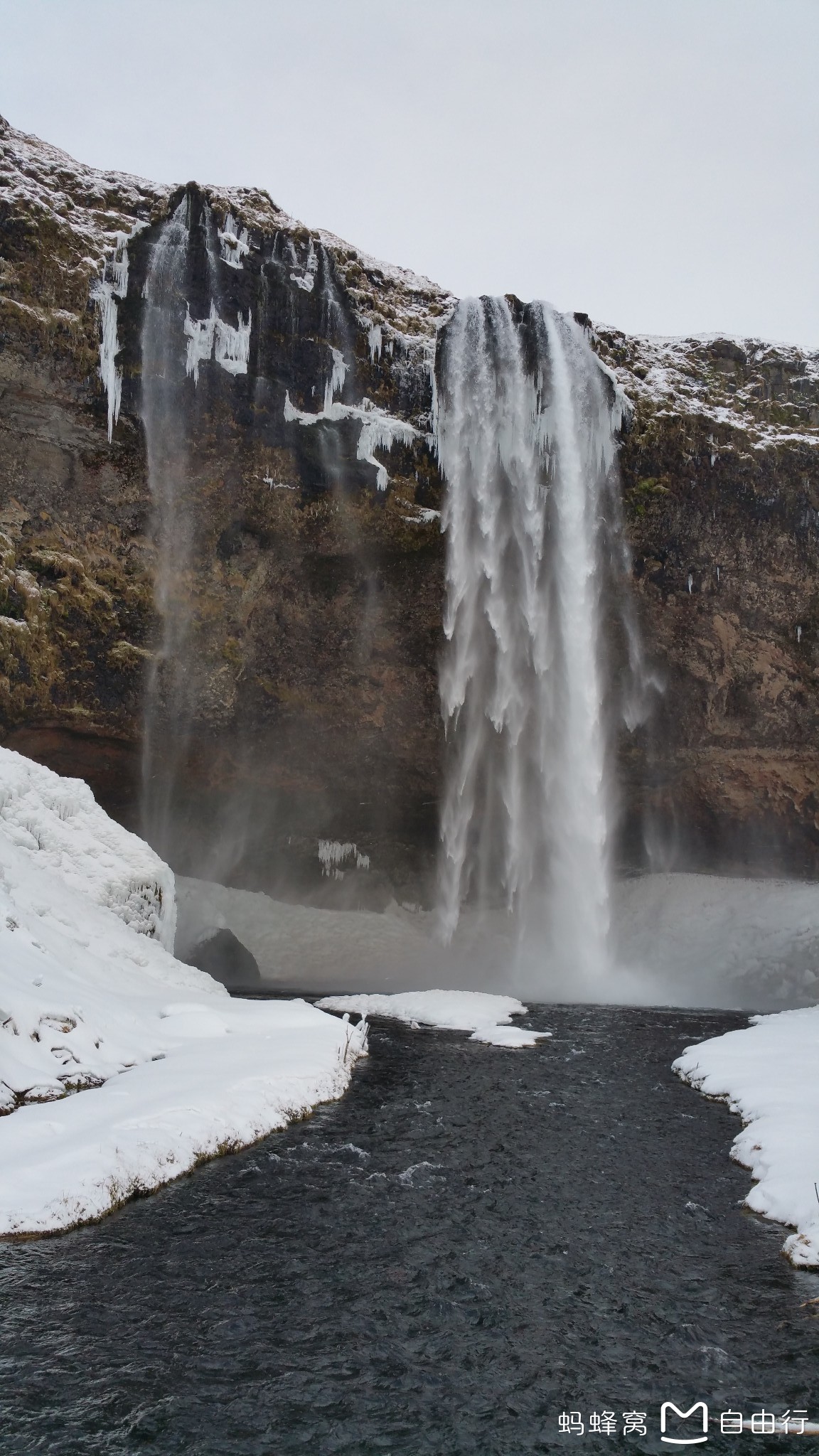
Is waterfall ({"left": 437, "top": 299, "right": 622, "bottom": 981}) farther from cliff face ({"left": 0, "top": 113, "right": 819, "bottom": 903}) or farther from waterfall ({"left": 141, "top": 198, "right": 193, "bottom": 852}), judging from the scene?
waterfall ({"left": 141, "top": 198, "right": 193, "bottom": 852})

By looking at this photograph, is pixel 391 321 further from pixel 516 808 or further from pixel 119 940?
pixel 119 940

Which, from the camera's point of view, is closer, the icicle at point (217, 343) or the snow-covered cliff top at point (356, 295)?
the snow-covered cliff top at point (356, 295)

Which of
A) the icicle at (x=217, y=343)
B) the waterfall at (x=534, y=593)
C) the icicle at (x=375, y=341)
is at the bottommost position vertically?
the waterfall at (x=534, y=593)

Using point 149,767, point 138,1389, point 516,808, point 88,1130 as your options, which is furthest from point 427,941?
point 138,1389

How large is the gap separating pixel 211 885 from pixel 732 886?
2081 cm

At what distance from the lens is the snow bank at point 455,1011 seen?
60.3ft

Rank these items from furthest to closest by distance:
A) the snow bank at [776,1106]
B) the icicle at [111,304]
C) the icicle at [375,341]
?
the icicle at [375,341] < the icicle at [111,304] < the snow bank at [776,1106]

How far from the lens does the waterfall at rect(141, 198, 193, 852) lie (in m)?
27.0

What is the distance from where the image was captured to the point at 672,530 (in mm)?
31516

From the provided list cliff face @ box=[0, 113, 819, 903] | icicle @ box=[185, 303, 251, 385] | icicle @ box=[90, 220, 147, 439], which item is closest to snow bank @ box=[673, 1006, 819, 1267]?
cliff face @ box=[0, 113, 819, 903]

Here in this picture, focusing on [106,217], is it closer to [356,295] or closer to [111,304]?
[111,304]

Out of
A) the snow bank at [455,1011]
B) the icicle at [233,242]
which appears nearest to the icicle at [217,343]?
the icicle at [233,242]

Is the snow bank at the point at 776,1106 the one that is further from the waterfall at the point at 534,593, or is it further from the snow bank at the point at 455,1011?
the waterfall at the point at 534,593

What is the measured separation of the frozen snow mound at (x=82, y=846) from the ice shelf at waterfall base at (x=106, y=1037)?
0.12 ft
